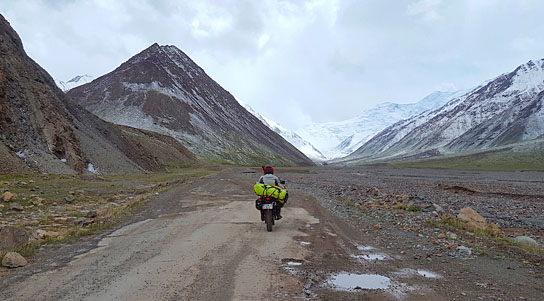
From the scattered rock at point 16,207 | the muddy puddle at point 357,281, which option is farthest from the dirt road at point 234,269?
the scattered rock at point 16,207

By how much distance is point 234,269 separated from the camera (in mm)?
8070

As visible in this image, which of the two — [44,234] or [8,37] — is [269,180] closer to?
[44,234]

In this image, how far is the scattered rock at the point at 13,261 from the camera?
26.6 feet

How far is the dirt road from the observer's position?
666 centimetres

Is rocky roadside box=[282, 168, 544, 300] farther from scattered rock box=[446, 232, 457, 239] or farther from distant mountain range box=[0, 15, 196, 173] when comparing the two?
distant mountain range box=[0, 15, 196, 173]

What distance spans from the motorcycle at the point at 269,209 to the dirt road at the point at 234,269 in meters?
0.36

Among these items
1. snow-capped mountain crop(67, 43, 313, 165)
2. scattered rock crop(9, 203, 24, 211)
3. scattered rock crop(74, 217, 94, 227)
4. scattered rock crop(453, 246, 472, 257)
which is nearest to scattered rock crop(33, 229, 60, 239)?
scattered rock crop(74, 217, 94, 227)

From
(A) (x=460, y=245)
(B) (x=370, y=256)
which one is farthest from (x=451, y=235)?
(B) (x=370, y=256)

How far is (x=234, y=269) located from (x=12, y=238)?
6074mm

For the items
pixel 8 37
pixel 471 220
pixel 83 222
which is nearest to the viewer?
pixel 83 222

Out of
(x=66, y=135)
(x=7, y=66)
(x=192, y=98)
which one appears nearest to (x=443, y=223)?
(x=66, y=135)

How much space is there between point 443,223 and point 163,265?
37.9ft

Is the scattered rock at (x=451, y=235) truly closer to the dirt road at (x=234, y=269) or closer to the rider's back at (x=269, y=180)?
the dirt road at (x=234, y=269)

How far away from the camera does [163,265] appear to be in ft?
27.1
